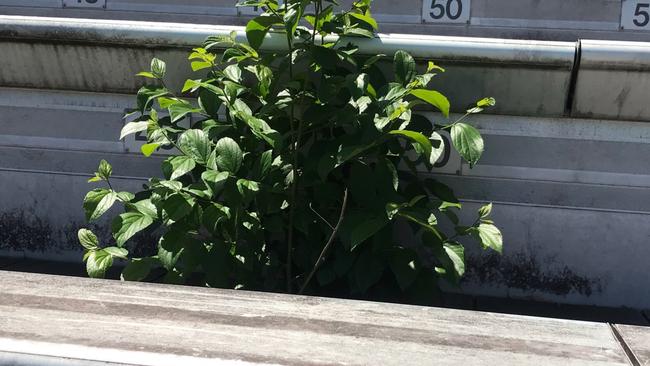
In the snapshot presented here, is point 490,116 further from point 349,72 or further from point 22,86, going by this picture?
point 22,86

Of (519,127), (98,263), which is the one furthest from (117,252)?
(519,127)

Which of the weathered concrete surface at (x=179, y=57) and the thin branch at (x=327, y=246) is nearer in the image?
the thin branch at (x=327, y=246)

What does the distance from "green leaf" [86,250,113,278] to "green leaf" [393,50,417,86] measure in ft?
4.50

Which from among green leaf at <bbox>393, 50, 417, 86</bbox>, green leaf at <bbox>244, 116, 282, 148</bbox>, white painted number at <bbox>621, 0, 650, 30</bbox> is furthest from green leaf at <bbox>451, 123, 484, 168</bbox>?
white painted number at <bbox>621, 0, 650, 30</bbox>

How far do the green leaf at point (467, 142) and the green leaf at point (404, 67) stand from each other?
257mm

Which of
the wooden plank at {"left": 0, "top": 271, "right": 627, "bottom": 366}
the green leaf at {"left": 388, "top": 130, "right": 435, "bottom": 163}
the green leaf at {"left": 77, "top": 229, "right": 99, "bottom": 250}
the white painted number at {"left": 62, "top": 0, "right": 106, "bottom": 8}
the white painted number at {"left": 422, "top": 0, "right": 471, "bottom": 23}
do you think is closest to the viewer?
the wooden plank at {"left": 0, "top": 271, "right": 627, "bottom": 366}

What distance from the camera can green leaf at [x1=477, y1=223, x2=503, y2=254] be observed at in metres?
3.11

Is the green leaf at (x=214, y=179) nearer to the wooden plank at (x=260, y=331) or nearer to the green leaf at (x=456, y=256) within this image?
the wooden plank at (x=260, y=331)

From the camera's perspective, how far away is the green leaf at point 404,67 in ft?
10.3

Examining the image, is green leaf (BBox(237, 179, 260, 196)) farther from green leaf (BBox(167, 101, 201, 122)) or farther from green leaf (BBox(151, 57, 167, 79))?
green leaf (BBox(151, 57, 167, 79))

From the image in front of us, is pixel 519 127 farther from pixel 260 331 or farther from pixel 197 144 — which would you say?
pixel 260 331

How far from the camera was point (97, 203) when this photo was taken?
3203mm

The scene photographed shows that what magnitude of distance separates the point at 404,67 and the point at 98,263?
144 cm

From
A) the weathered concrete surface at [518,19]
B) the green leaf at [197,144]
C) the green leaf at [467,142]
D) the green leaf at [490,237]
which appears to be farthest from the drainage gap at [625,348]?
the weathered concrete surface at [518,19]
